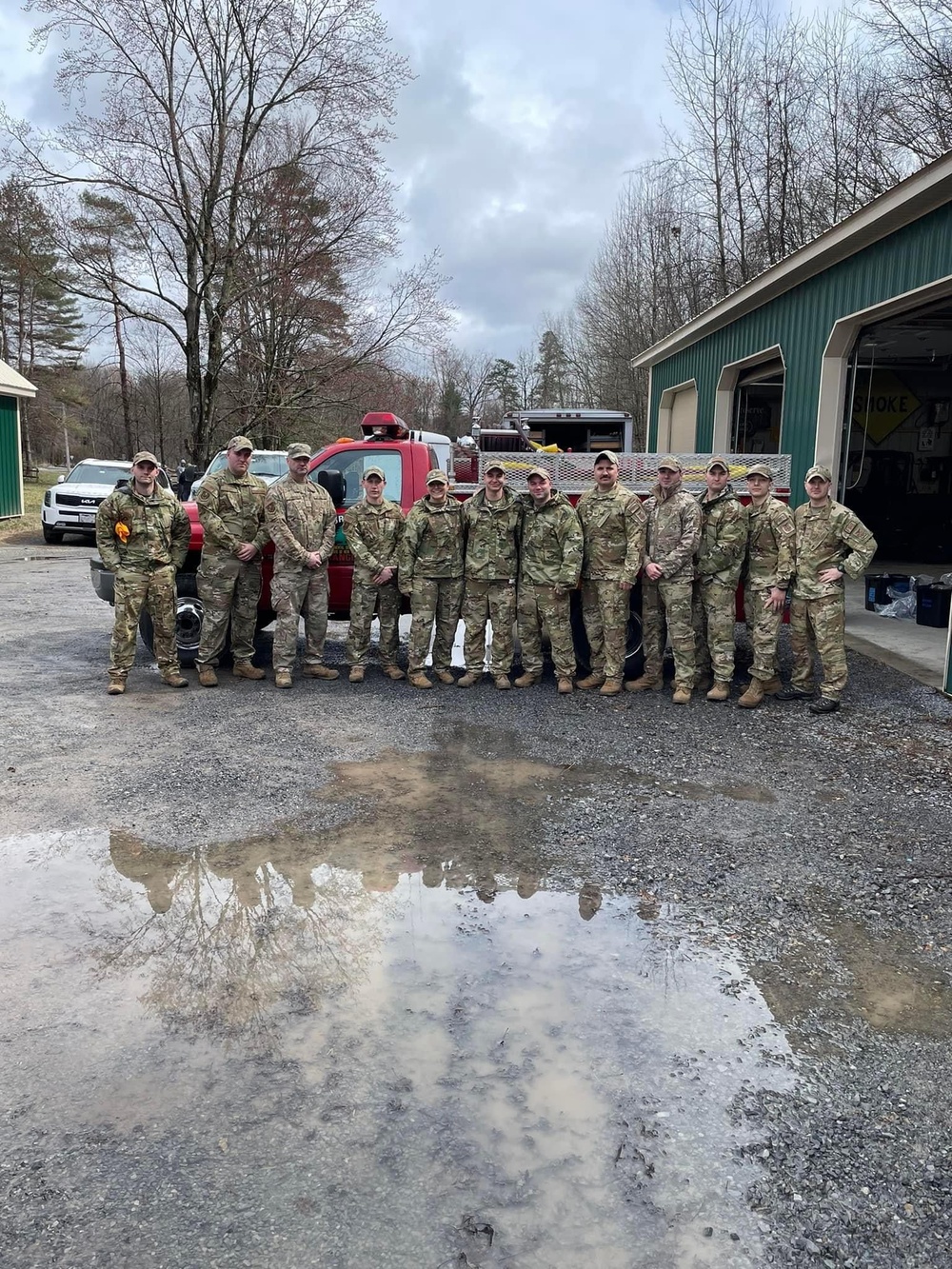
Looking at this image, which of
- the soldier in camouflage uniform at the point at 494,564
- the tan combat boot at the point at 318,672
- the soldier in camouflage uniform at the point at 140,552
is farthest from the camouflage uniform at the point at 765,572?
the soldier in camouflage uniform at the point at 140,552

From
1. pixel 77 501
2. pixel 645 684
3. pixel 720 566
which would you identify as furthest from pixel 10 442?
pixel 720 566

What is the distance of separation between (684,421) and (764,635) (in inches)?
440

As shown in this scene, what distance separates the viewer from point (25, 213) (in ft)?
64.1

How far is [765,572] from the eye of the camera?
7441 mm

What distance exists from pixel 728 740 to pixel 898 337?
903 centimetres

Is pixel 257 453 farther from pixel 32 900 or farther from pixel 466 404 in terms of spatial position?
pixel 466 404

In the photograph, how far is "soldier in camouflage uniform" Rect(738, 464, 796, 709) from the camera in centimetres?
727

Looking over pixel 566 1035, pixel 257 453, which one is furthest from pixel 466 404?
pixel 566 1035

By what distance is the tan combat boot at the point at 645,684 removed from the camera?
786 centimetres

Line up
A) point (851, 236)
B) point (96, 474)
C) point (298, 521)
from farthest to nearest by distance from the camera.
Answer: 1. point (96, 474)
2. point (851, 236)
3. point (298, 521)

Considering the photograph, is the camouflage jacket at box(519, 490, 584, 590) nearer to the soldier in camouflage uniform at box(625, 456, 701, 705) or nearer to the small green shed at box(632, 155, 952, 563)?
the soldier in camouflage uniform at box(625, 456, 701, 705)

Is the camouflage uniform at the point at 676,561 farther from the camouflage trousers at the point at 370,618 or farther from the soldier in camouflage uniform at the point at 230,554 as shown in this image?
the soldier in camouflage uniform at the point at 230,554

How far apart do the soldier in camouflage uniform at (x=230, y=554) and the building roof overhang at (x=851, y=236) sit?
5719mm

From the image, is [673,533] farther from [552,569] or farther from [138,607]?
[138,607]
